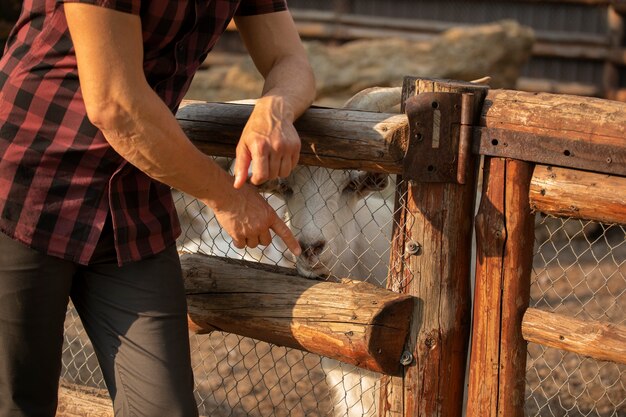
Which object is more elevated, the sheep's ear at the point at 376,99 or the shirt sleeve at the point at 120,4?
the shirt sleeve at the point at 120,4

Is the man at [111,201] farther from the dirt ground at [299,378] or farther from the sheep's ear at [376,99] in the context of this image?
the dirt ground at [299,378]

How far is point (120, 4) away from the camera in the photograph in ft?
7.25

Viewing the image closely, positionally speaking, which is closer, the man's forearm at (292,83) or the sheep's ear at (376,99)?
the man's forearm at (292,83)

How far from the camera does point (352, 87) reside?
989 cm

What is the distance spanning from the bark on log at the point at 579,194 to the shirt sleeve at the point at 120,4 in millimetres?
1299

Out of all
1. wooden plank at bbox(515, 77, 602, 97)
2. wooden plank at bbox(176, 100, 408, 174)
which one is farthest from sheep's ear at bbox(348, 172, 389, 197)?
wooden plank at bbox(515, 77, 602, 97)

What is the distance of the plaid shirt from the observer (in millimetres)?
2449

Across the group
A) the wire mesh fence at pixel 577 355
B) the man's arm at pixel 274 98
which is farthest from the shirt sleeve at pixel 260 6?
the wire mesh fence at pixel 577 355

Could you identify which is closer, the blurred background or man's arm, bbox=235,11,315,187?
man's arm, bbox=235,11,315,187

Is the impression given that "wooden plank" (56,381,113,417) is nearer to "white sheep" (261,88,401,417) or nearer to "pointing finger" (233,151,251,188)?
"white sheep" (261,88,401,417)

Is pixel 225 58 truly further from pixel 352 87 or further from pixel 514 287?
pixel 514 287

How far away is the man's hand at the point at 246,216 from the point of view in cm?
254

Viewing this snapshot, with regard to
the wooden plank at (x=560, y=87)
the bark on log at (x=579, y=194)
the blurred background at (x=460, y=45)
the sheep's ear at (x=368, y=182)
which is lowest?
the wooden plank at (x=560, y=87)

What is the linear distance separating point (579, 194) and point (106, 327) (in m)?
1.43
